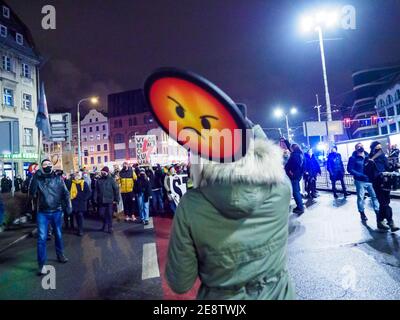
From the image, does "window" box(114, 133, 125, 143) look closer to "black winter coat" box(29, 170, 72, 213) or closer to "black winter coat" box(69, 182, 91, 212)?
"black winter coat" box(69, 182, 91, 212)

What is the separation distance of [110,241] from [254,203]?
23.8 ft

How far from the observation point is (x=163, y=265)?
5.68 m

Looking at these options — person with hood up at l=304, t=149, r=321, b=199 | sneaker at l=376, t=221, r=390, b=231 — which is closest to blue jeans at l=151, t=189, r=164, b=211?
person with hood up at l=304, t=149, r=321, b=199

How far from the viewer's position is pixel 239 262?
1.69m

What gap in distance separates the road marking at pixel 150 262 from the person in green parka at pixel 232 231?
3685mm

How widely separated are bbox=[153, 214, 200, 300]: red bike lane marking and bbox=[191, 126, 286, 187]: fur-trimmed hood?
2149mm

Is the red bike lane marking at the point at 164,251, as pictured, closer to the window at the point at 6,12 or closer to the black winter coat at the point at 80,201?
the black winter coat at the point at 80,201

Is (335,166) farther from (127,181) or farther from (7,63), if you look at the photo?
(7,63)

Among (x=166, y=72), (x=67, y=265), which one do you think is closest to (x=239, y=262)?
(x=166, y=72)

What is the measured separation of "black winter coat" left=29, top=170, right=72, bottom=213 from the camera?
625 centimetres

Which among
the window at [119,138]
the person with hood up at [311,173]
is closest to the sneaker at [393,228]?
the person with hood up at [311,173]

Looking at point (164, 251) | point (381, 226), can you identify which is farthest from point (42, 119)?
point (381, 226)

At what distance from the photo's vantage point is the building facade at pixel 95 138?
80.9 meters
